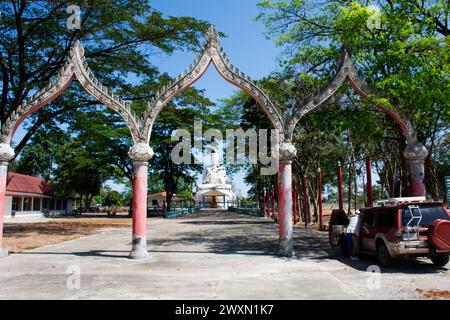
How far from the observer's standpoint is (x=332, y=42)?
14.4 m

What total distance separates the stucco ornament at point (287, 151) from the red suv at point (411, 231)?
3191mm

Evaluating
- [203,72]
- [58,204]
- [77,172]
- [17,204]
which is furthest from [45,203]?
[203,72]

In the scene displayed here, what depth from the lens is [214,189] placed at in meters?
65.2

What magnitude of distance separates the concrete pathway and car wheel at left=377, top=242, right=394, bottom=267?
0.37 metres

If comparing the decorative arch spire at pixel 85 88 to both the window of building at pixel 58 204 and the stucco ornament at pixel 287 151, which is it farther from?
the window of building at pixel 58 204

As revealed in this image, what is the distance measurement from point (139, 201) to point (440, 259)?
9257 millimetres

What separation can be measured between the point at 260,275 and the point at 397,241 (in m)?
3.67

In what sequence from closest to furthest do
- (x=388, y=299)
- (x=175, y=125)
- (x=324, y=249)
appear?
1. (x=388, y=299)
2. (x=324, y=249)
3. (x=175, y=125)

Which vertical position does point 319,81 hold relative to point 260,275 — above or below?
above

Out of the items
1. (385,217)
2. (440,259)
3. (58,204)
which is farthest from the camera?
(58,204)

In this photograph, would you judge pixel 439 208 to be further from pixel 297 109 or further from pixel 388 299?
pixel 297 109

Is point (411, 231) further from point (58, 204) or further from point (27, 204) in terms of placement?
point (58, 204)

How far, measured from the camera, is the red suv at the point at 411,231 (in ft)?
30.1

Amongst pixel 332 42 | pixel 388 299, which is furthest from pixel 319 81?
pixel 388 299
